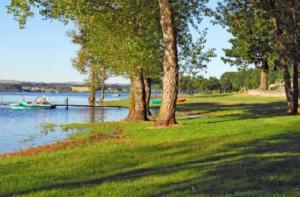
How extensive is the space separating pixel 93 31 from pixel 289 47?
18926mm

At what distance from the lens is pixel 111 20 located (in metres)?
29.5

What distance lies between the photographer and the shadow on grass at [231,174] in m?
8.45

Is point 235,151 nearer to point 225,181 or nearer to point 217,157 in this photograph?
point 217,157

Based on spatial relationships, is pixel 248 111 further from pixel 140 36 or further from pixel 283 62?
pixel 140 36

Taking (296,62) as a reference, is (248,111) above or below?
below

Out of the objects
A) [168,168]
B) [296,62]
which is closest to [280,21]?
[296,62]

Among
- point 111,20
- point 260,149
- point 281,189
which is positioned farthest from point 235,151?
point 111,20

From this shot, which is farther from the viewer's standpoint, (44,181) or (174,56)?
(174,56)

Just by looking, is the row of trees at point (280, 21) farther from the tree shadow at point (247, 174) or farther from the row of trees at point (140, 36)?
the tree shadow at point (247, 174)

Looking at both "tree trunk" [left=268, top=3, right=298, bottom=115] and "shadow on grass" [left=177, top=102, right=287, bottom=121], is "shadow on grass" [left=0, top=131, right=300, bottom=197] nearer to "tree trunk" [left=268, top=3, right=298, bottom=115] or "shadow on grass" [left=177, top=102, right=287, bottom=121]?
"tree trunk" [left=268, top=3, right=298, bottom=115]

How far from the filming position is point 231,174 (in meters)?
10.1

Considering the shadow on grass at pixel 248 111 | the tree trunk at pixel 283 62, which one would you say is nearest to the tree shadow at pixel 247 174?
the tree trunk at pixel 283 62

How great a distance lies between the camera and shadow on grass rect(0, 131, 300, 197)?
333 inches

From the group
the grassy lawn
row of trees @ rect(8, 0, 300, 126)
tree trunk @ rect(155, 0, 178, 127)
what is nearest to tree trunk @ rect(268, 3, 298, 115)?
row of trees @ rect(8, 0, 300, 126)
